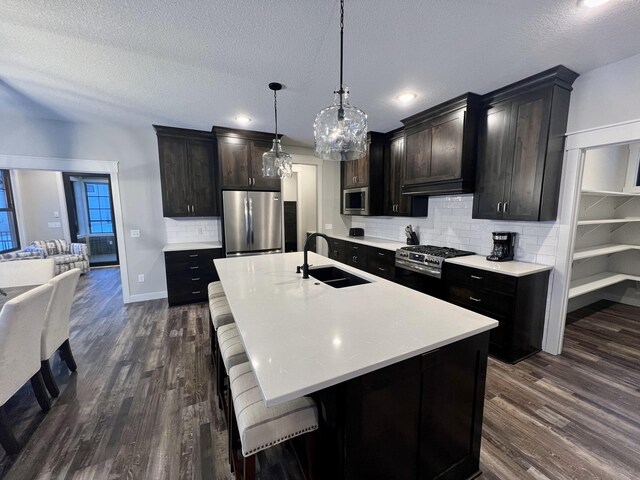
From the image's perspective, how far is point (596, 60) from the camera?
6.87 feet

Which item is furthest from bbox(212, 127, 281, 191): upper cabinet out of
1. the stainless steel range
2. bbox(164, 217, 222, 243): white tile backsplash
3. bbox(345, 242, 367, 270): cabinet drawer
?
the stainless steel range

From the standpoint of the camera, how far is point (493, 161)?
2.74 metres

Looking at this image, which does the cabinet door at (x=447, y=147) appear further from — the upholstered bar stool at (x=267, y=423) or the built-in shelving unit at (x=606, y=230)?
the upholstered bar stool at (x=267, y=423)

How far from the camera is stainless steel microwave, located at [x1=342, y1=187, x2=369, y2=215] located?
174 inches

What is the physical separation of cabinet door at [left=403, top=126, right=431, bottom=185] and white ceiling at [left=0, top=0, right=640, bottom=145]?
0.50 metres

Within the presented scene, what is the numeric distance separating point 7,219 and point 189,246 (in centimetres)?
482

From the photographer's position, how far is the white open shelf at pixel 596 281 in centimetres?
307

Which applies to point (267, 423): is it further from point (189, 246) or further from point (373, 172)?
point (373, 172)

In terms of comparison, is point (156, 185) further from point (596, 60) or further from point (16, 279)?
point (596, 60)

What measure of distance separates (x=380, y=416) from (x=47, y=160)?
481 centimetres

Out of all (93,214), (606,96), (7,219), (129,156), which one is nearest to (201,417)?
(129,156)

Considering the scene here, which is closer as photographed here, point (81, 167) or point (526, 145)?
point (526, 145)

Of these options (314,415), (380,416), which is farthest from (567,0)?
(314,415)

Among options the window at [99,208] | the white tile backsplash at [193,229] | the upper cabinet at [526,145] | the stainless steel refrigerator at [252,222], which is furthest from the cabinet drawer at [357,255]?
the window at [99,208]
